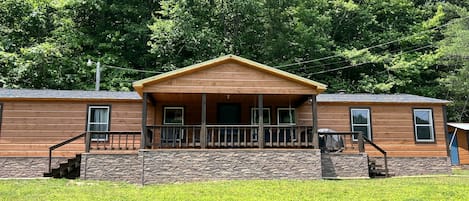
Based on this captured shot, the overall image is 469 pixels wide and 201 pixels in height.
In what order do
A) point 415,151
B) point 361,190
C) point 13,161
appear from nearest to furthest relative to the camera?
point 361,190
point 13,161
point 415,151

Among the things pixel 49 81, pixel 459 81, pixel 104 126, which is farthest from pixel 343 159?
pixel 49 81

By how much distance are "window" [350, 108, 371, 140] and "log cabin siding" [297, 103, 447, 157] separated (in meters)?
0.14

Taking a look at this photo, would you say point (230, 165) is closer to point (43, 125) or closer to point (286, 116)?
point (286, 116)

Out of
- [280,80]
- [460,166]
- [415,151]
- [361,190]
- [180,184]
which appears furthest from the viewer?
[460,166]

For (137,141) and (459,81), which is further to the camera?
(459,81)

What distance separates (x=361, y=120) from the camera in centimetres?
1469

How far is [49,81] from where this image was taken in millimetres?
21250

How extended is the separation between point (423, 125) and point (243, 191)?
919 centimetres

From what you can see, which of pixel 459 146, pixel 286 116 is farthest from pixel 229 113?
pixel 459 146

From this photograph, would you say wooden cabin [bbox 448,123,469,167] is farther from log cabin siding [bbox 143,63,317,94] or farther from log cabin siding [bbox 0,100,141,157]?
log cabin siding [bbox 0,100,141,157]

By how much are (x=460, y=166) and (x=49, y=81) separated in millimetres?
20821

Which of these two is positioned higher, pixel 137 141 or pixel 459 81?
pixel 459 81

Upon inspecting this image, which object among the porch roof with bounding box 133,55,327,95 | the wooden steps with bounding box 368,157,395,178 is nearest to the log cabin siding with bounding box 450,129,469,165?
the wooden steps with bounding box 368,157,395,178

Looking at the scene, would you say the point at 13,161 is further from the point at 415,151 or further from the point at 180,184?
the point at 415,151
